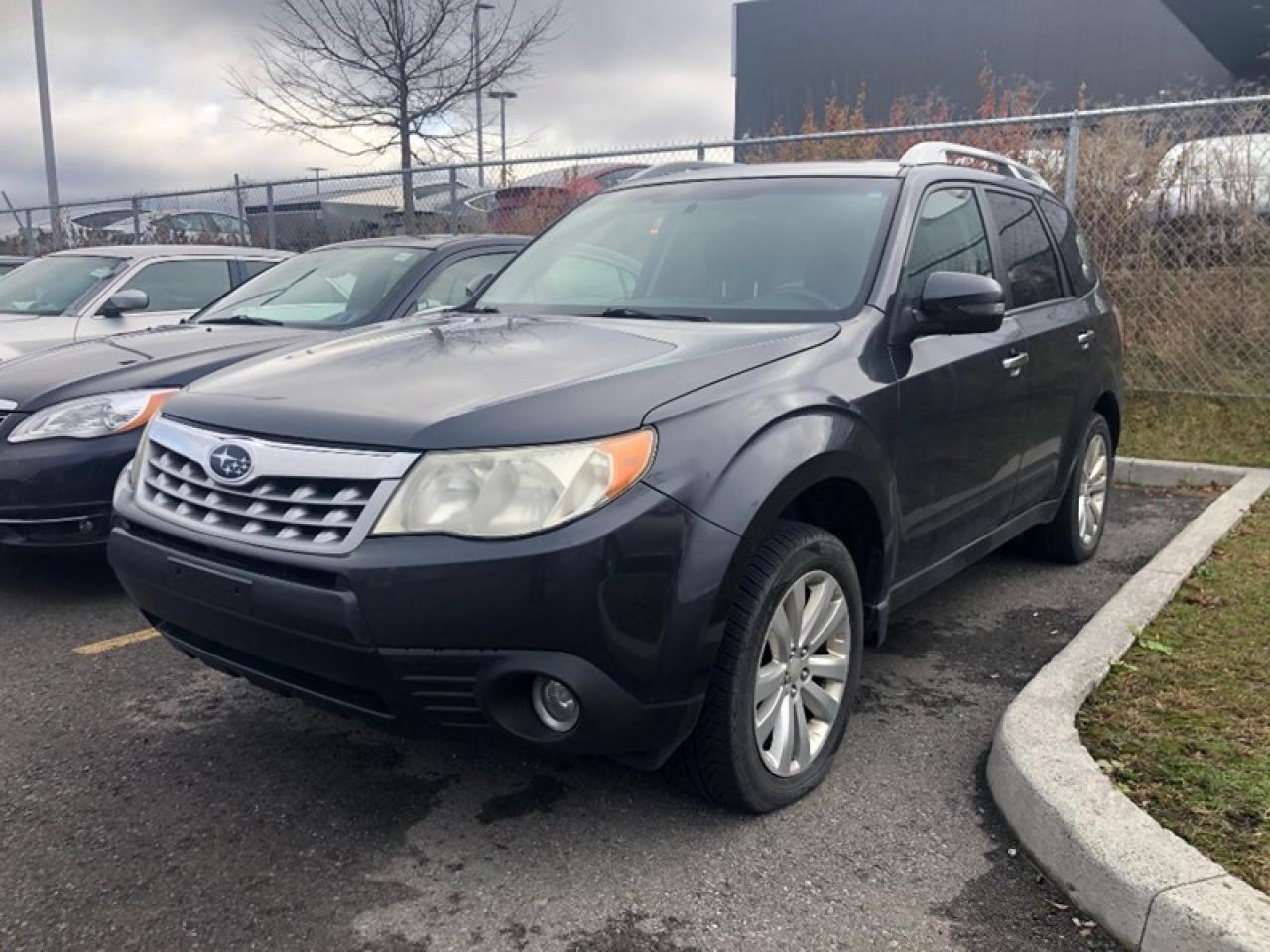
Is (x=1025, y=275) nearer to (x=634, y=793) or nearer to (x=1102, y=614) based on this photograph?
(x=1102, y=614)

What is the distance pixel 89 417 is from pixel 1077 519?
4301 millimetres

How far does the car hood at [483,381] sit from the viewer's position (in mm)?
2473

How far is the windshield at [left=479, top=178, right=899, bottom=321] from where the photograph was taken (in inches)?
137

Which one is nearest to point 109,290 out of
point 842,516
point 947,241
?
point 947,241

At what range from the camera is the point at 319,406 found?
8.70 feet

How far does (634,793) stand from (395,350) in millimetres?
1431

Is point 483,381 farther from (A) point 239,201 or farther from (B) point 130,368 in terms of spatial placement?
(A) point 239,201

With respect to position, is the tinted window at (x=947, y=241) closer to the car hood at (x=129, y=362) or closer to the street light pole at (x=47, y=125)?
the car hood at (x=129, y=362)

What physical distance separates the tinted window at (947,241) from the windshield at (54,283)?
569cm

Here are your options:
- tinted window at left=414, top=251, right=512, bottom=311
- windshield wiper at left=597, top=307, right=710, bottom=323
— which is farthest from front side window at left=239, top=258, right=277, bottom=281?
windshield wiper at left=597, top=307, right=710, bottom=323

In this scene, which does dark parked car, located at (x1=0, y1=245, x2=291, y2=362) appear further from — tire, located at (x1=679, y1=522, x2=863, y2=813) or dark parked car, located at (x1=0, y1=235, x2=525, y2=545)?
tire, located at (x1=679, y1=522, x2=863, y2=813)

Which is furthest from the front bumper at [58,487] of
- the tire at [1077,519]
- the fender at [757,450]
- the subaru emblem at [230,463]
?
the tire at [1077,519]

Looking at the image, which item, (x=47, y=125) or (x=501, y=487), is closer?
(x=501, y=487)

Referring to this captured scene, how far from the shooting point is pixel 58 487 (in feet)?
14.3
